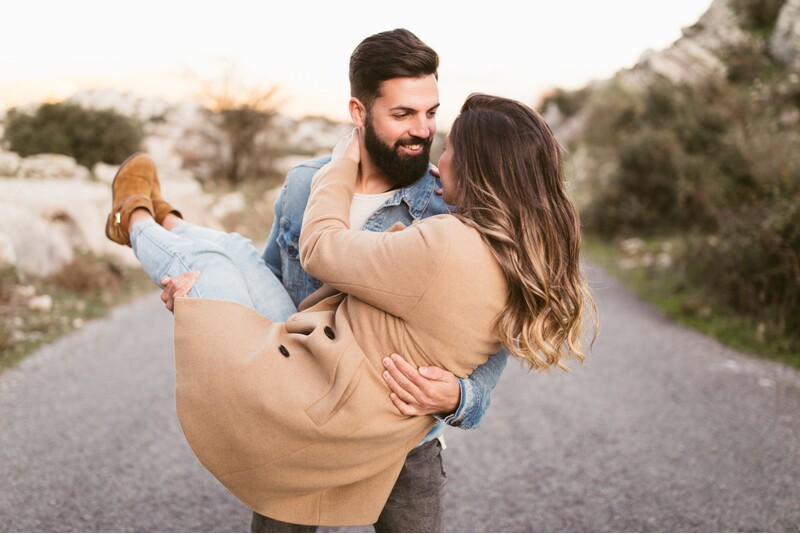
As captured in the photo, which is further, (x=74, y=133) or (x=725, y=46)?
(x=725, y=46)

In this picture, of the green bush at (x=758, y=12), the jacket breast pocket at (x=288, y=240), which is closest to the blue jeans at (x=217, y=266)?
the jacket breast pocket at (x=288, y=240)

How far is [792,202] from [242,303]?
7.95 meters

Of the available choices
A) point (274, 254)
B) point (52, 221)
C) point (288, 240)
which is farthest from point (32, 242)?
point (288, 240)

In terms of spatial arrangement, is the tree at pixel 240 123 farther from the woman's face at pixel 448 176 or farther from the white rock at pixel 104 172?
the woman's face at pixel 448 176

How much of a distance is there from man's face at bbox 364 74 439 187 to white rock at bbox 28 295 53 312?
7.32 meters

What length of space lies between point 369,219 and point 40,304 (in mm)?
7301

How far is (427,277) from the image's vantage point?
1.66 metres

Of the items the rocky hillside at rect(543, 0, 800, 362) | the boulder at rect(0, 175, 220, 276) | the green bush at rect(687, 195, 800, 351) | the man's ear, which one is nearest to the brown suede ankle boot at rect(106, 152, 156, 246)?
the man's ear

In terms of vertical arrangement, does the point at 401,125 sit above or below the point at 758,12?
above

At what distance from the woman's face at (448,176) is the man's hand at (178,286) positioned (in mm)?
815

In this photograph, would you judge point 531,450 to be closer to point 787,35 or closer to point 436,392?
point 436,392

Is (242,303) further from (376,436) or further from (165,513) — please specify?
(165,513)

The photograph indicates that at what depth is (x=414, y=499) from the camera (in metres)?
2.12

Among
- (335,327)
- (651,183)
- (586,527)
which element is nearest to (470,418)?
(335,327)
